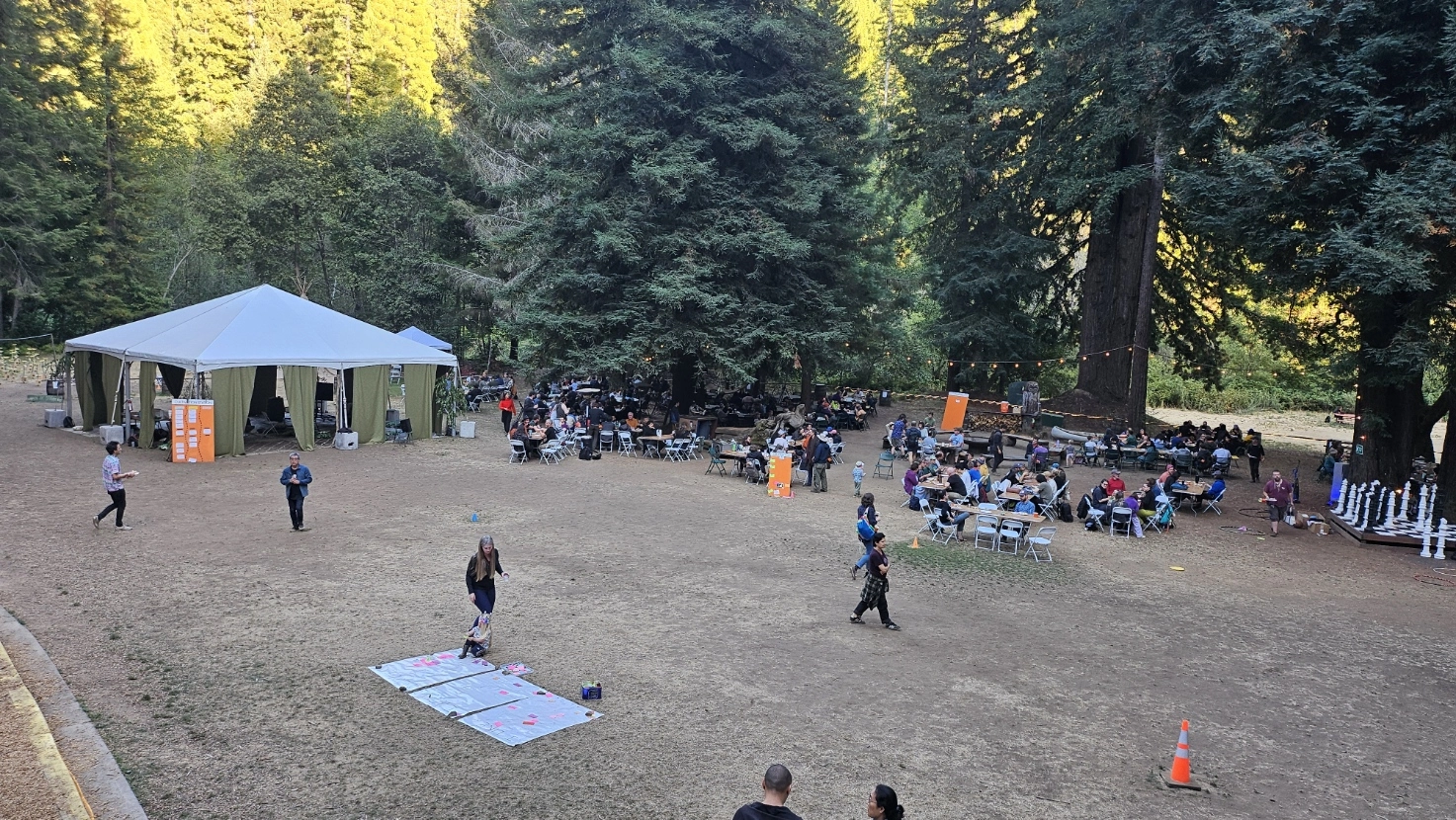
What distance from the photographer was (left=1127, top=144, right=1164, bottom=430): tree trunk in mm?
25953

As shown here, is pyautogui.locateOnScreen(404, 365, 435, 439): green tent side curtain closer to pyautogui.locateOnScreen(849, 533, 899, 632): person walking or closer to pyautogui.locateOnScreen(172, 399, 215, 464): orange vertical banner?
pyautogui.locateOnScreen(172, 399, 215, 464): orange vertical banner

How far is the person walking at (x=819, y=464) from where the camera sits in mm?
18141

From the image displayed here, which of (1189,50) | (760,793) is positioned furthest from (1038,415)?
(760,793)

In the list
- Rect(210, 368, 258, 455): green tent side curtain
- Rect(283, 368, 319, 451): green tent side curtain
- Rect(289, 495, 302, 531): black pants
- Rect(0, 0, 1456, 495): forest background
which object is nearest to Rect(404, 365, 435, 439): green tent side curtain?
Rect(283, 368, 319, 451): green tent side curtain

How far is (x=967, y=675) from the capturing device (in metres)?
8.33

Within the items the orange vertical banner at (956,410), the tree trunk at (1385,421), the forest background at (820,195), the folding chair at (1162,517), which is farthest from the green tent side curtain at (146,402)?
the tree trunk at (1385,421)

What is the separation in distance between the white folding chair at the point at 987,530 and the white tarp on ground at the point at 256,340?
1435 cm

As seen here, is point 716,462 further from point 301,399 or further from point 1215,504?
point 1215,504

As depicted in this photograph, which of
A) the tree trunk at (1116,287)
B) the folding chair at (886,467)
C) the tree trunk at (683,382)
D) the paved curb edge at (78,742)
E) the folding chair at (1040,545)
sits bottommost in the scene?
the paved curb edge at (78,742)

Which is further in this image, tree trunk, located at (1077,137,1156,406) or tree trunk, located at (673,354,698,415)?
tree trunk, located at (1077,137,1156,406)

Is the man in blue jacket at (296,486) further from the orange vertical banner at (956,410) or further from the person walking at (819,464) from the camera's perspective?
the orange vertical banner at (956,410)

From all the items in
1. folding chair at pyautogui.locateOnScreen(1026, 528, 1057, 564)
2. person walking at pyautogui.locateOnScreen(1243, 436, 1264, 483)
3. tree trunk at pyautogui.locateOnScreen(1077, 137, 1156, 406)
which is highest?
tree trunk at pyautogui.locateOnScreen(1077, 137, 1156, 406)

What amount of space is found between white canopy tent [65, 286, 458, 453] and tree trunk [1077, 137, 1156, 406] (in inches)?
819

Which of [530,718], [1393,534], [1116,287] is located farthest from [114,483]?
[1116,287]
